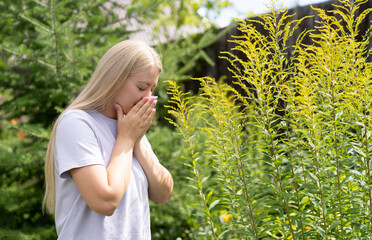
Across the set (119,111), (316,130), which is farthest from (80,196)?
(316,130)

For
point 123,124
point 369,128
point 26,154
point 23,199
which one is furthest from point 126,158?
point 23,199

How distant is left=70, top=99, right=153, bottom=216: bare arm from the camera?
4.45ft

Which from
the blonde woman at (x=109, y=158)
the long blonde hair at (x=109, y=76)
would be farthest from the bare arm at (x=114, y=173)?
the long blonde hair at (x=109, y=76)

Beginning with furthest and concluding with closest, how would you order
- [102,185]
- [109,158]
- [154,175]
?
[154,175] → [109,158] → [102,185]

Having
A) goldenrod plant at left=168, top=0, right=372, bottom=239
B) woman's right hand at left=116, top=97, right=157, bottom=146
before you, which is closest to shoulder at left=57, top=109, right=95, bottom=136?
woman's right hand at left=116, top=97, right=157, bottom=146

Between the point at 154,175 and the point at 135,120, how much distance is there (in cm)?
24

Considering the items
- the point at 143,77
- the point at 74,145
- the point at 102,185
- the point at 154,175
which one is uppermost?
the point at 143,77

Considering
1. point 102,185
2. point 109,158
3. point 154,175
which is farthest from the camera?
point 154,175

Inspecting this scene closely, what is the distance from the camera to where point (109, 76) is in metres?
1.58

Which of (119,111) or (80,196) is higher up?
(119,111)

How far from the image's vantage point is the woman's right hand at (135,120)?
61.0 inches

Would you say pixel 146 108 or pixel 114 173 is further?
pixel 146 108

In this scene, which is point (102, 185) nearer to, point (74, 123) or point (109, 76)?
point (74, 123)

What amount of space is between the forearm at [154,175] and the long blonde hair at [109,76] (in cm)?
24
